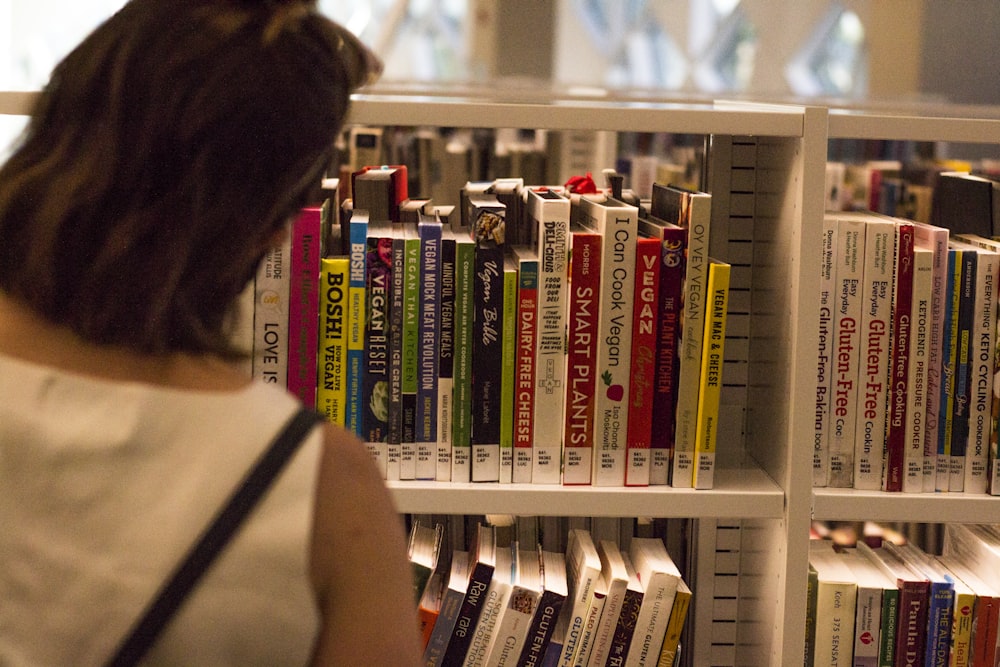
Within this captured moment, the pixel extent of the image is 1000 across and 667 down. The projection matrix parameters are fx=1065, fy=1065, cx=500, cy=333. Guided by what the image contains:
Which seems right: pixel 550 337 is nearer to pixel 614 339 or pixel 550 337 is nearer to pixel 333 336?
pixel 614 339

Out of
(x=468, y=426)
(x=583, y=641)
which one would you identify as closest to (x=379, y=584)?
(x=468, y=426)

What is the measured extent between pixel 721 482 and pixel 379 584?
0.72m

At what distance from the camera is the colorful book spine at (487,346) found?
1.25 meters

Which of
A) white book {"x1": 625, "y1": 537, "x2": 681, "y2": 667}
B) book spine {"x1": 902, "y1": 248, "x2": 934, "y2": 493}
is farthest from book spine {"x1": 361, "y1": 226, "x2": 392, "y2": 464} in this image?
book spine {"x1": 902, "y1": 248, "x2": 934, "y2": 493}

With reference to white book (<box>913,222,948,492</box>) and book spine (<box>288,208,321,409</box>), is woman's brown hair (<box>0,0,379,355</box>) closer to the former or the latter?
book spine (<box>288,208,321,409</box>)

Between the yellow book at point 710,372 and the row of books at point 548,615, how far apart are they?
0.52ft

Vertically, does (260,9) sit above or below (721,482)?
above

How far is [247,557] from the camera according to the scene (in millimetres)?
657

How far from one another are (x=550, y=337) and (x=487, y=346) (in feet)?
0.25

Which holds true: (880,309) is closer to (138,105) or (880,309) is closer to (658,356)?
(658,356)

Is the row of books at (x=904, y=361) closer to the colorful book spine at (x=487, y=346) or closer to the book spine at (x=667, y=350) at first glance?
the book spine at (x=667, y=350)

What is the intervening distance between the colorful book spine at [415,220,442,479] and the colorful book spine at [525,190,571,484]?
0.12 m

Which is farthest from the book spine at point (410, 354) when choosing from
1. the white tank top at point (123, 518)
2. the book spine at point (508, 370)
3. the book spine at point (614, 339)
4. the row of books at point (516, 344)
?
the white tank top at point (123, 518)

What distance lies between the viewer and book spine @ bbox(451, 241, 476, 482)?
4.09ft
